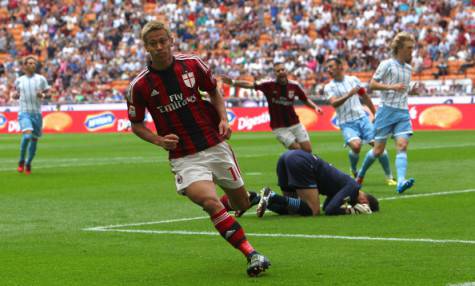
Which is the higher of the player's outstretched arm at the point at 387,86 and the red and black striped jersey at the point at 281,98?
the player's outstretched arm at the point at 387,86

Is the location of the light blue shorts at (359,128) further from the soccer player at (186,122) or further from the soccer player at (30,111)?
the soccer player at (186,122)

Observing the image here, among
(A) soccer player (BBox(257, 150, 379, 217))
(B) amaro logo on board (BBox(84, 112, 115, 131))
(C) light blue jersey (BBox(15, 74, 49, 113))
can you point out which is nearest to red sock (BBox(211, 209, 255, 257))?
(A) soccer player (BBox(257, 150, 379, 217))

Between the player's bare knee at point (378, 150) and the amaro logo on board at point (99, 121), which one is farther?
the amaro logo on board at point (99, 121)

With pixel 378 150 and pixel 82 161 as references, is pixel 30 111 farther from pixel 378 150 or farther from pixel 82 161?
pixel 378 150

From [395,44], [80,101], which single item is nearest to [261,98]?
[80,101]

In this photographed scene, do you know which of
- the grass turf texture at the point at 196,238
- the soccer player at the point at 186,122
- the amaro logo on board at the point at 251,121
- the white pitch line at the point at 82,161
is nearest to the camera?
the grass turf texture at the point at 196,238

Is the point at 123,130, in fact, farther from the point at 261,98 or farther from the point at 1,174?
the point at 1,174

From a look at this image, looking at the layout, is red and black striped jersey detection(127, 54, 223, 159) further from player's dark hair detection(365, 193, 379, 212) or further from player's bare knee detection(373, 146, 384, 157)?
player's bare knee detection(373, 146, 384, 157)

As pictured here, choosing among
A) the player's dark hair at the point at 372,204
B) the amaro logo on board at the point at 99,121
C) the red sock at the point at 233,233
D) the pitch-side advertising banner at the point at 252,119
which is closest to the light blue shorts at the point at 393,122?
the player's dark hair at the point at 372,204

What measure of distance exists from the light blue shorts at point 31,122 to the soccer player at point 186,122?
43.1ft

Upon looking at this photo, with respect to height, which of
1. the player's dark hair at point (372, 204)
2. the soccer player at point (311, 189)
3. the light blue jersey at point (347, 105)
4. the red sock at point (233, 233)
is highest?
the red sock at point (233, 233)

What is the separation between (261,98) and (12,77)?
15.9 m

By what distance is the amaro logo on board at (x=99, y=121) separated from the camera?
44438 mm

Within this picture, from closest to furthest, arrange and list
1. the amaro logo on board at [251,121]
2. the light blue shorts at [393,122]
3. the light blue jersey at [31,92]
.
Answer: the light blue shorts at [393,122] → the light blue jersey at [31,92] → the amaro logo on board at [251,121]
